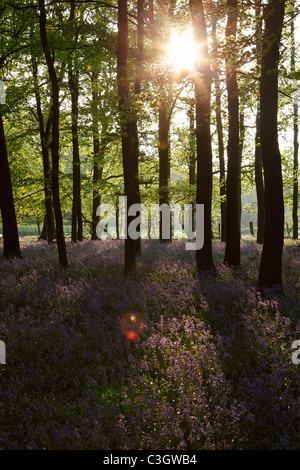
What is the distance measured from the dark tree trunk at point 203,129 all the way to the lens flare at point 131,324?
12.0ft

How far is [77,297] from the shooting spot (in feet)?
24.0

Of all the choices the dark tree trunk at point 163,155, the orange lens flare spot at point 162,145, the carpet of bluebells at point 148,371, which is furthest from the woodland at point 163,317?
the orange lens flare spot at point 162,145

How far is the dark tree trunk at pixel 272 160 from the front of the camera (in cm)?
774

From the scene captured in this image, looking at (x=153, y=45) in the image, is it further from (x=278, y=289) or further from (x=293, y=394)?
(x=293, y=394)

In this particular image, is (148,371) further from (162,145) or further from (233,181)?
(162,145)

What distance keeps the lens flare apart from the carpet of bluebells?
12cm

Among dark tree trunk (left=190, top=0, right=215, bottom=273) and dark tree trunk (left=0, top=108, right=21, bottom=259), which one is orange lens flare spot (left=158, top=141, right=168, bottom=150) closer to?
dark tree trunk (left=190, top=0, right=215, bottom=273)

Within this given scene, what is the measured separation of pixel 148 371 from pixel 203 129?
7.32 meters

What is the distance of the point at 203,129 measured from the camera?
32.0 ft

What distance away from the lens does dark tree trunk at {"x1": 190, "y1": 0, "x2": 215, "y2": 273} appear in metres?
9.12

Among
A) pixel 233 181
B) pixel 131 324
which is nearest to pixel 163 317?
pixel 131 324

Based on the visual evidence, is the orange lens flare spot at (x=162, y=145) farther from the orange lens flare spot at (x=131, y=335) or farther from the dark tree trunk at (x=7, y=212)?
the orange lens flare spot at (x=131, y=335)

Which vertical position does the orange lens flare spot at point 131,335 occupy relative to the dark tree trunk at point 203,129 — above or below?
below
